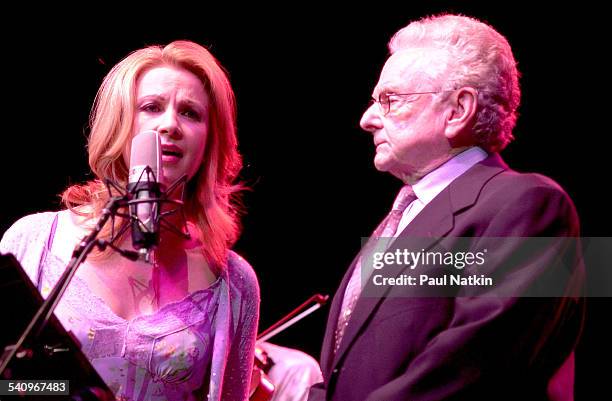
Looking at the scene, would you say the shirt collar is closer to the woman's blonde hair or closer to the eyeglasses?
the eyeglasses

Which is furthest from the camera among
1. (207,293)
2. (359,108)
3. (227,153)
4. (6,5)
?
(359,108)

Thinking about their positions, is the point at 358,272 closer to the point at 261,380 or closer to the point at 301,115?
the point at 261,380

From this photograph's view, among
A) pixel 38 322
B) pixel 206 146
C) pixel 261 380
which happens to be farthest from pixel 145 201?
pixel 261 380

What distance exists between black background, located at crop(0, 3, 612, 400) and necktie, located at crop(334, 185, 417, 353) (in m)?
1.34

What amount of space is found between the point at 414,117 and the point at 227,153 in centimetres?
88

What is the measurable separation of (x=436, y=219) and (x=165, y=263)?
112 cm

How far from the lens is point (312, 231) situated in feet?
14.4

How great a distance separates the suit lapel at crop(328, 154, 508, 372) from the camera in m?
2.00

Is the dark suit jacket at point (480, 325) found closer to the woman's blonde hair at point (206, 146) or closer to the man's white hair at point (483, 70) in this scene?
the man's white hair at point (483, 70)

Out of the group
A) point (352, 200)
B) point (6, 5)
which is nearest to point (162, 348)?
point (352, 200)

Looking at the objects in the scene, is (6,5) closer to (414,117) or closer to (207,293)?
(207,293)

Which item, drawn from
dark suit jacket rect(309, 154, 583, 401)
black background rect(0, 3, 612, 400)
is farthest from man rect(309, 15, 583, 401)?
black background rect(0, 3, 612, 400)

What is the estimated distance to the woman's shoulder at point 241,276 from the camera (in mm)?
2748

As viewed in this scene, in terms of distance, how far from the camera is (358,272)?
225 centimetres
